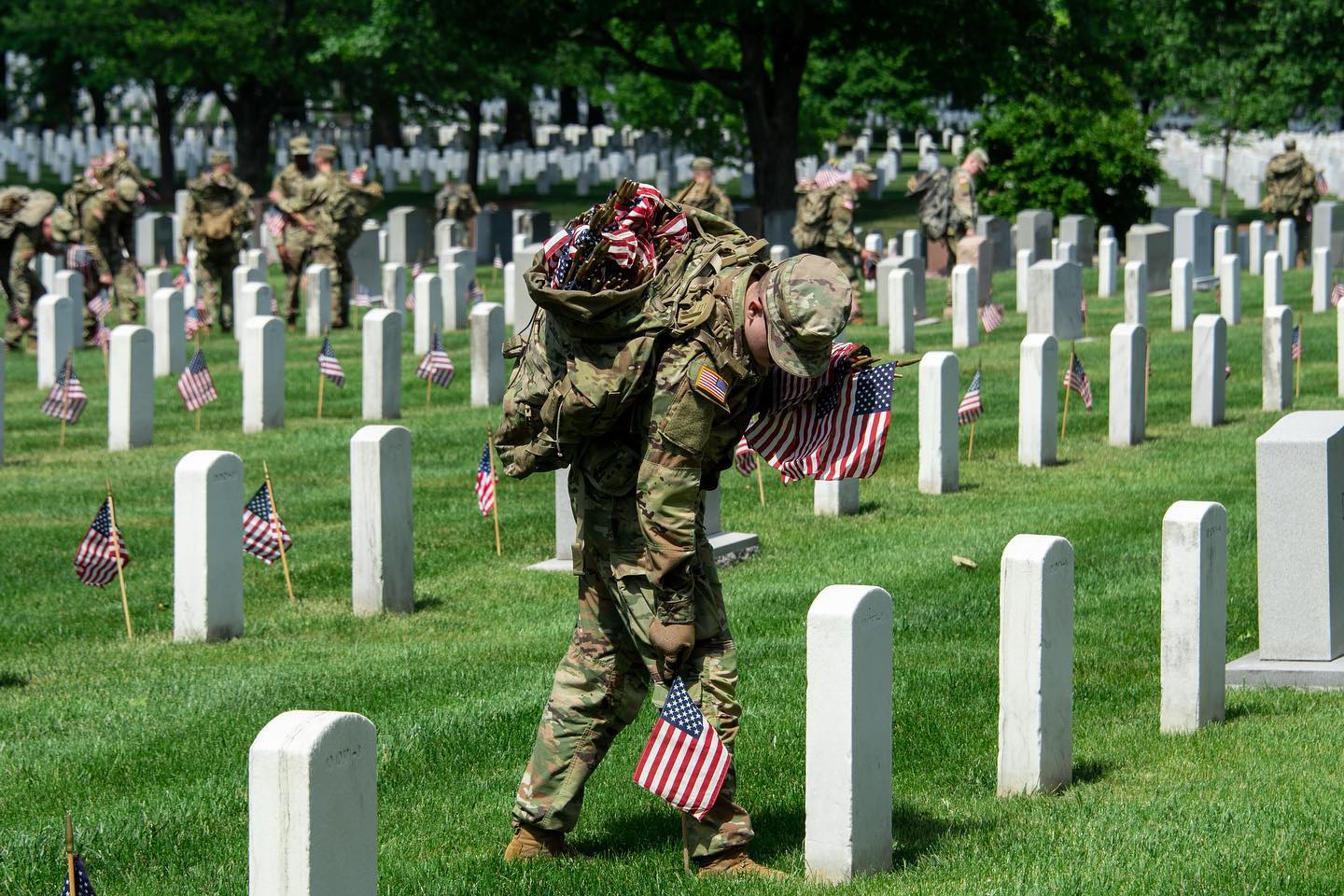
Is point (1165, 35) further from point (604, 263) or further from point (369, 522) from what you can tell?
point (604, 263)

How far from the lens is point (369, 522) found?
32.4 feet

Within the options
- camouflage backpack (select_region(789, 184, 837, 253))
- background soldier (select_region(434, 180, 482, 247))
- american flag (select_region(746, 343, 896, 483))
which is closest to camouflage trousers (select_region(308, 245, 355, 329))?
camouflage backpack (select_region(789, 184, 837, 253))

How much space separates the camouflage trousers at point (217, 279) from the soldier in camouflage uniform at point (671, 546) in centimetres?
1781

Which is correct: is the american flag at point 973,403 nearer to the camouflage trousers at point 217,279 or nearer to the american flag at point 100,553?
the american flag at point 100,553

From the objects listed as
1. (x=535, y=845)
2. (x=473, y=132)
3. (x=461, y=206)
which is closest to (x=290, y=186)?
(x=461, y=206)

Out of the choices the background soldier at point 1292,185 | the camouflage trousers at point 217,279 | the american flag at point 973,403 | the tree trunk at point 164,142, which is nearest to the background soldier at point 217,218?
the camouflage trousers at point 217,279

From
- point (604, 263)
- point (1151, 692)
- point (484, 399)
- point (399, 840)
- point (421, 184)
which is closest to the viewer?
point (604, 263)

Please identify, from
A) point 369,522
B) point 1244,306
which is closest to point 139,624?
point 369,522

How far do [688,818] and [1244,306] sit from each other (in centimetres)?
1969

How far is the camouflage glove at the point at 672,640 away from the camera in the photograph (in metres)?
5.57

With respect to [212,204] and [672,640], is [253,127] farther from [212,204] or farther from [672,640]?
[672,640]

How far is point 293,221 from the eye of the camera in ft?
76.3

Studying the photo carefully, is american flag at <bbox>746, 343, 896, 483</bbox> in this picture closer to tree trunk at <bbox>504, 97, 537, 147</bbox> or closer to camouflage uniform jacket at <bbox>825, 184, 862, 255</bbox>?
camouflage uniform jacket at <bbox>825, 184, 862, 255</bbox>

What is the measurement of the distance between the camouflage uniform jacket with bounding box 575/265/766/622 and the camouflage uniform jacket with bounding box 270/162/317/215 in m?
18.0
